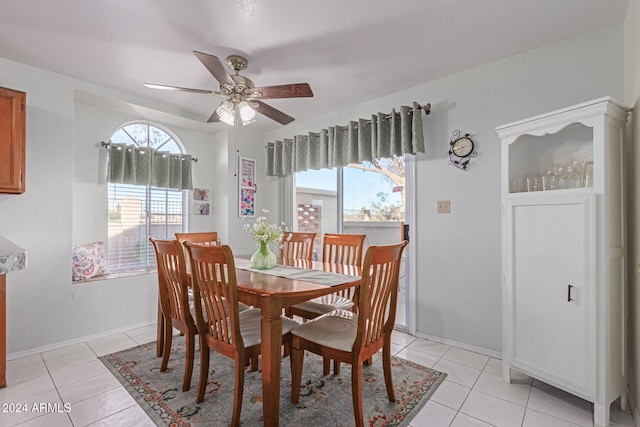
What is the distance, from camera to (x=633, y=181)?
1875 millimetres

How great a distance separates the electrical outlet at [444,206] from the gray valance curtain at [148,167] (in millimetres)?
3064

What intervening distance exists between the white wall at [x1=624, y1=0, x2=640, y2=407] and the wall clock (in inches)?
38.6

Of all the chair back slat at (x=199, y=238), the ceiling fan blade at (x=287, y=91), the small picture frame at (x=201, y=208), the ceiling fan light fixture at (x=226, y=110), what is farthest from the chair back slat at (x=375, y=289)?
the small picture frame at (x=201, y=208)

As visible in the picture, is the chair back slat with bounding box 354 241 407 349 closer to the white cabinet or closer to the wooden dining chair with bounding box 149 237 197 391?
the white cabinet

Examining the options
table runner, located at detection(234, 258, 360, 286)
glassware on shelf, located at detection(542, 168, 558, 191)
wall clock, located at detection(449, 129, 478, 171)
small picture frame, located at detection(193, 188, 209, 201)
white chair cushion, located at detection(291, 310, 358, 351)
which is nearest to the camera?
white chair cushion, located at detection(291, 310, 358, 351)

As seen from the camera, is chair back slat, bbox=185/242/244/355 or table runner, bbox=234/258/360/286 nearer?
chair back slat, bbox=185/242/244/355

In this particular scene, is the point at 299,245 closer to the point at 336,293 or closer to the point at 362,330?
the point at 336,293

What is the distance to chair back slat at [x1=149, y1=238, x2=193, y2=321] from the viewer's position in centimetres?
201

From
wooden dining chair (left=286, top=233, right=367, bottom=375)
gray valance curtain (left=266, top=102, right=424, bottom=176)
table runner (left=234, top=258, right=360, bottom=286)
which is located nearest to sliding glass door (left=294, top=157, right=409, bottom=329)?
gray valance curtain (left=266, top=102, right=424, bottom=176)

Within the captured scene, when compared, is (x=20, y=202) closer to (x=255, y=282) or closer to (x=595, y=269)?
(x=255, y=282)

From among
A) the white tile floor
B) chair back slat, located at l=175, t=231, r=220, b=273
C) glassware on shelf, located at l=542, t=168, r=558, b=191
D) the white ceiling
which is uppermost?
the white ceiling

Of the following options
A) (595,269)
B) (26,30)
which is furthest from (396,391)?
(26,30)

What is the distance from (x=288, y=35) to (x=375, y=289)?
1.83 m

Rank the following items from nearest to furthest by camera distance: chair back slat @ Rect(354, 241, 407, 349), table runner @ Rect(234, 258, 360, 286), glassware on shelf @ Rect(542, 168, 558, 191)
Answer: chair back slat @ Rect(354, 241, 407, 349) < table runner @ Rect(234, 258, 360, 286) < glassware on shelf @ Rect(542, 168, 558, 191)
